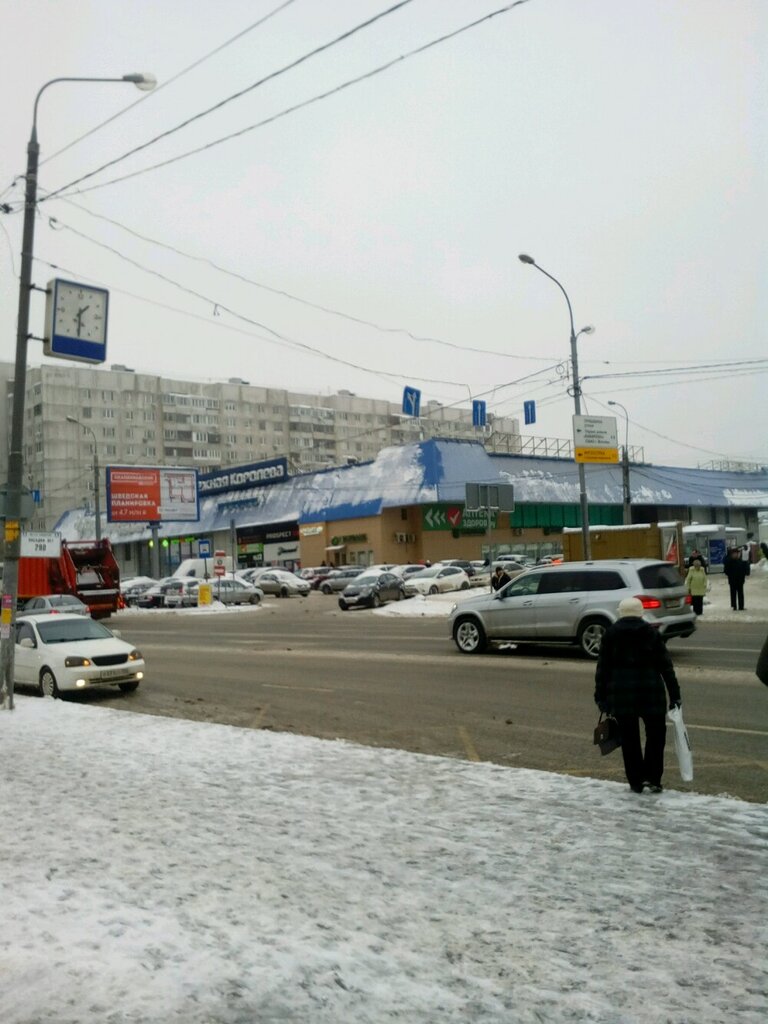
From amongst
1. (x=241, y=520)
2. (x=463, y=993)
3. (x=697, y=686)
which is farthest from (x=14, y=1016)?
(x=241, y=520)

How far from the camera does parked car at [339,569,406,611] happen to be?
3969cm

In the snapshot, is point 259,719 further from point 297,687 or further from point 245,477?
point 245,477

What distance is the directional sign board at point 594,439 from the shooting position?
32.8 meters

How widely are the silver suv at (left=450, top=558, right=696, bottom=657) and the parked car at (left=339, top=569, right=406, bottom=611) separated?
21.2 metres

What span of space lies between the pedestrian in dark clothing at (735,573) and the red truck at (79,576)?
23738 millimetres

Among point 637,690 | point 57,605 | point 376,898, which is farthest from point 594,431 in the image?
point 376,898

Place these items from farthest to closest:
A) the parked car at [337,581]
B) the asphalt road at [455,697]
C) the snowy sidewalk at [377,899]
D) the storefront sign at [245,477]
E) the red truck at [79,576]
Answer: the storefront sign at [245,477] < the parked car at [337,581] < the red truck at [79,576] < the asphalt road at [455,697] < the snowy sidewalk at [377,899]

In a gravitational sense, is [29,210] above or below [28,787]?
above

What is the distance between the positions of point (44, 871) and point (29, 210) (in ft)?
33.9

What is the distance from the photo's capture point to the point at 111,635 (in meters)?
16.4

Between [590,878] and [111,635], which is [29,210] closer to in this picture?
[111,635]

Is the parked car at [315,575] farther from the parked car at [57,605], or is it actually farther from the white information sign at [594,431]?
the parked car at [57,605]

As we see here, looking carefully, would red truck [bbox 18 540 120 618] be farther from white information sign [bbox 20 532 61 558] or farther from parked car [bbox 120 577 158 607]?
parked car [bbox 120 577 158 607]

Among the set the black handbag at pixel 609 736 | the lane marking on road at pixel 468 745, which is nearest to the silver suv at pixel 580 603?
the lane marking on road at pixel 468 745
